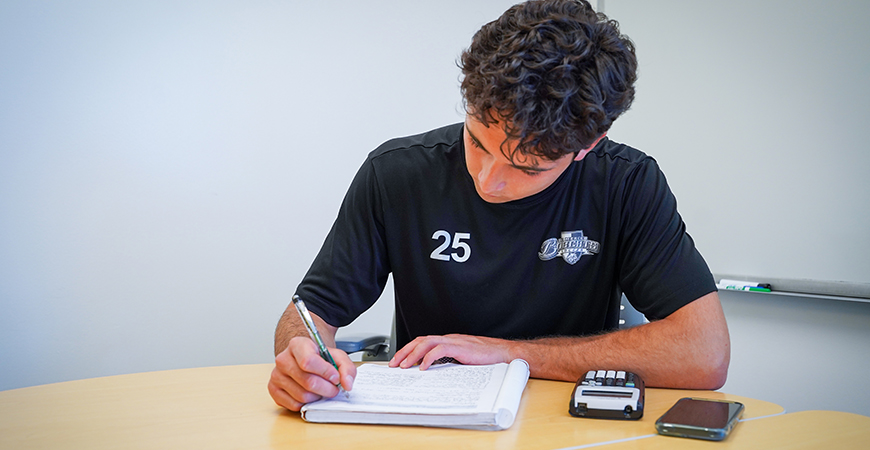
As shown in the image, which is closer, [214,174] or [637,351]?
[637,351]

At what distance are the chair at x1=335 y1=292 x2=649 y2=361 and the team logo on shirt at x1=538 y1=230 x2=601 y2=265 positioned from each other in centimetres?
23

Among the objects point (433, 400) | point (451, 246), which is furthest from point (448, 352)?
point (451, 246)

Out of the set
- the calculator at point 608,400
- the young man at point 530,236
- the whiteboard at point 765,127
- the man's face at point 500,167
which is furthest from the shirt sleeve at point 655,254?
the whiteboard at point 765,127

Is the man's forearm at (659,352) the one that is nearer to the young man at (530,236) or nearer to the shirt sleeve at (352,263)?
the young man at (530,236)

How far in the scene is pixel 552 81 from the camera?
948 millimetres

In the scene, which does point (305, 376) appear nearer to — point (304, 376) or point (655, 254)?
point (304, 376)

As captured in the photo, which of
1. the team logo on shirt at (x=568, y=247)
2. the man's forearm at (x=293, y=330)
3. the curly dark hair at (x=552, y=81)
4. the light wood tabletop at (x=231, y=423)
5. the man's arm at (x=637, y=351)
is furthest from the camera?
the team logo on shirt at (x=568, y=247)

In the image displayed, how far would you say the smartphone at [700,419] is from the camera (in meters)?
0.75

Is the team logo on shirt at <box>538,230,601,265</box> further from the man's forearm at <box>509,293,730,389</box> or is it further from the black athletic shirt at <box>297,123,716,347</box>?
the man's forearm at <box>509,293,730,389</box>

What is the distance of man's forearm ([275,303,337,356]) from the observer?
1.16 metres

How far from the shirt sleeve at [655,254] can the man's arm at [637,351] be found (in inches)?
1.4

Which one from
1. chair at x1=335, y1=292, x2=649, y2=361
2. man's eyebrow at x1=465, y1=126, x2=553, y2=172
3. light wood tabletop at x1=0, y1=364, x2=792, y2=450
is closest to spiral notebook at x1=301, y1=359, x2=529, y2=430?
light wood tabletop at x1=0, y1=364, x2=792, y2=450

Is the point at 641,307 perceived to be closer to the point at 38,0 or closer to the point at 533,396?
the point at 533,396

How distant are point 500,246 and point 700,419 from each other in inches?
22.9
